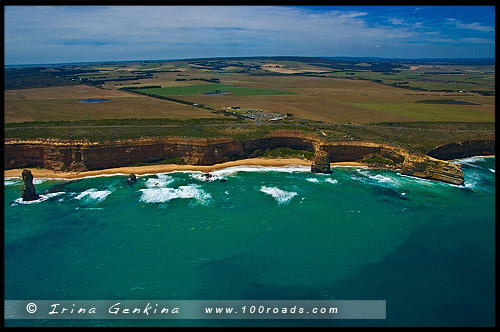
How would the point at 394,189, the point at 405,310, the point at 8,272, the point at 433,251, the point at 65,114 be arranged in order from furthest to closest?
1. the point at 65,114
2. the point at 394,189
3. the point at 433,251
4. the point at 8,272
5. the point at 405,310

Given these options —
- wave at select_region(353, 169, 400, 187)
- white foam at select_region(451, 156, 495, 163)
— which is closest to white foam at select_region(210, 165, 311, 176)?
wave at select_region(353, 169, 400, 187)

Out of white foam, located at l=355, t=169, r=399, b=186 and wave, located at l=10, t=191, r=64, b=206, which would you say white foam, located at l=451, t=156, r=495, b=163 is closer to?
white foam, located at l=355, t=169, r=399, b=186

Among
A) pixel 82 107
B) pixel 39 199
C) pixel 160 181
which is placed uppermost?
pixel 82 107

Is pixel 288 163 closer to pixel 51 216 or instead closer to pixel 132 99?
pixel 51 216

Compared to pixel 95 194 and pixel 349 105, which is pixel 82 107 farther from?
pixel 349 105

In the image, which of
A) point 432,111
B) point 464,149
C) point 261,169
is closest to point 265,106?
point 432,111

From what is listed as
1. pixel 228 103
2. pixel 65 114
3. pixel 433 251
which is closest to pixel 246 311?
pixel 433 251
